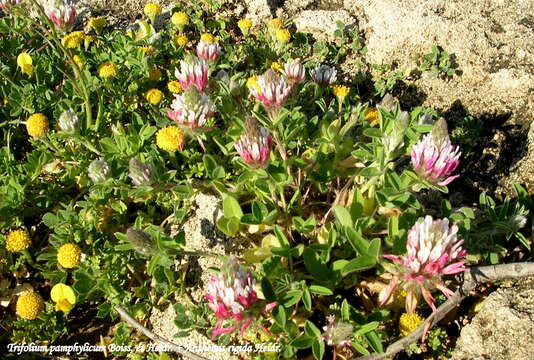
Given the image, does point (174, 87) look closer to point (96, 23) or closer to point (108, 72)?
point (108, 72)

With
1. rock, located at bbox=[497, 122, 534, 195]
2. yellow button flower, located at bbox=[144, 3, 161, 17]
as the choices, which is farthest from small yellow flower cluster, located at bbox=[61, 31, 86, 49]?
rock, located at bbox=[497, 122, 534, 195]

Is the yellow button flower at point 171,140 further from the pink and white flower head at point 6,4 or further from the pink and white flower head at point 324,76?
the pink and white flower head at point 6,4

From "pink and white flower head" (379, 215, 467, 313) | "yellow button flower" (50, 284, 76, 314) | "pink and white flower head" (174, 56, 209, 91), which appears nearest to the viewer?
"pink and white flower head" (379, 215, 467, 313)

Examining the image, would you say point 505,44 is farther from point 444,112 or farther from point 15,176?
point 15,176

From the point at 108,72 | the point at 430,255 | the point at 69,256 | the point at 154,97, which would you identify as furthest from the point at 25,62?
the point at 430,255

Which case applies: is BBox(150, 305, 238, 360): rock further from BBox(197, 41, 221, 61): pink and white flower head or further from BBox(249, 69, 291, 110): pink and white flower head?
BBox(197, 41, 221, 61): pink and white flower head

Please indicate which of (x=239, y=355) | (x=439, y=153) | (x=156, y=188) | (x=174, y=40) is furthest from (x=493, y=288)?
(x=174, y=40)

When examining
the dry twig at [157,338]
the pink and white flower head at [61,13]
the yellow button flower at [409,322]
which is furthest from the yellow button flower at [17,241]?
the yellow button flower at [409,322]
